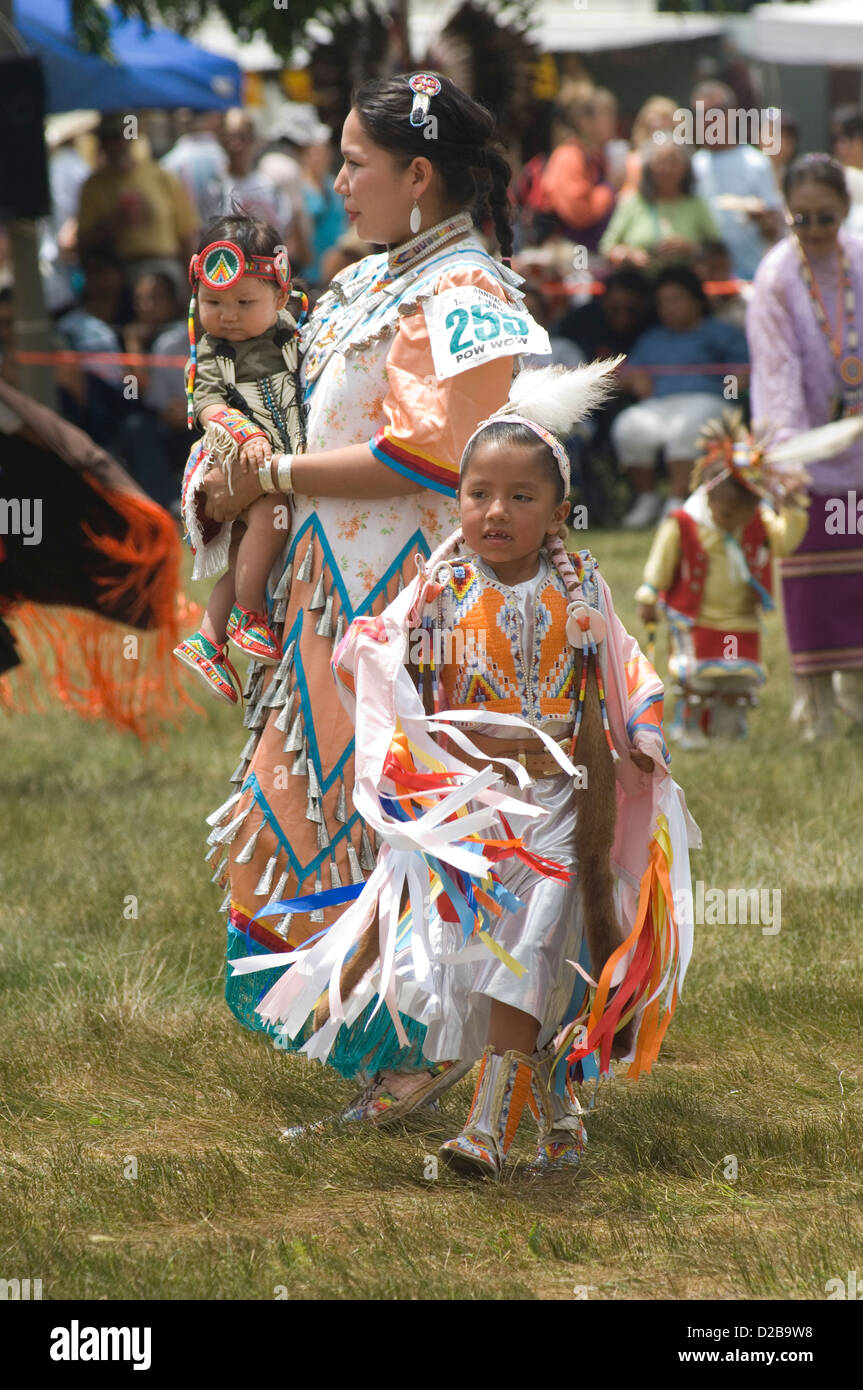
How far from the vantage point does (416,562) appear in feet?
11.7

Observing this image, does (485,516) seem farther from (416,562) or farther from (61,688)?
(61,688)

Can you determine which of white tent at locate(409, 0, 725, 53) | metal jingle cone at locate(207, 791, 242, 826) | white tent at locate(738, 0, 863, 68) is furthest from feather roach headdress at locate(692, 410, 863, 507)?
white tent at locate(738, 0, 863, 68)

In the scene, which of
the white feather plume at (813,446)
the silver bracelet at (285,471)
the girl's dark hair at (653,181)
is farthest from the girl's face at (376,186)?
the girl's dark hair at (653,181)

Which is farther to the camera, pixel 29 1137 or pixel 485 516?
pixel 29 1137

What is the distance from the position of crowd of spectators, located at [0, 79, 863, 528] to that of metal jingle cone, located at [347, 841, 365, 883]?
7982 millimetres

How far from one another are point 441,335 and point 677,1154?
4.84 ft

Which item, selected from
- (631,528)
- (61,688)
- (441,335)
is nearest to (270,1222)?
(441,335)

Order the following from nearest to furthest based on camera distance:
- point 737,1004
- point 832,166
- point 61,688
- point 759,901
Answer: point 737,1004, point 759,901, point 61,688, point 832,166

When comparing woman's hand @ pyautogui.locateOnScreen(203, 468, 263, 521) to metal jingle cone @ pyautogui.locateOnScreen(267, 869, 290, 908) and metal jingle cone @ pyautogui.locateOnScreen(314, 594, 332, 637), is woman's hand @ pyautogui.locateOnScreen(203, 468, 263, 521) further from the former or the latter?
metal jingle cone @ pyautogui.locateOnScreen(267, 869, 290, 908)

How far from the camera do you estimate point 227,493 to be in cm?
358

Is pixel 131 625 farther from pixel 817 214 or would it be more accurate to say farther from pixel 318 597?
pixel 817 214

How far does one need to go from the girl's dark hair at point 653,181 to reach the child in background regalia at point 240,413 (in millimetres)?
9031

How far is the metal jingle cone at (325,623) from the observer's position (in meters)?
3.60

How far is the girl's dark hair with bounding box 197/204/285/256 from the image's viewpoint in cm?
355
